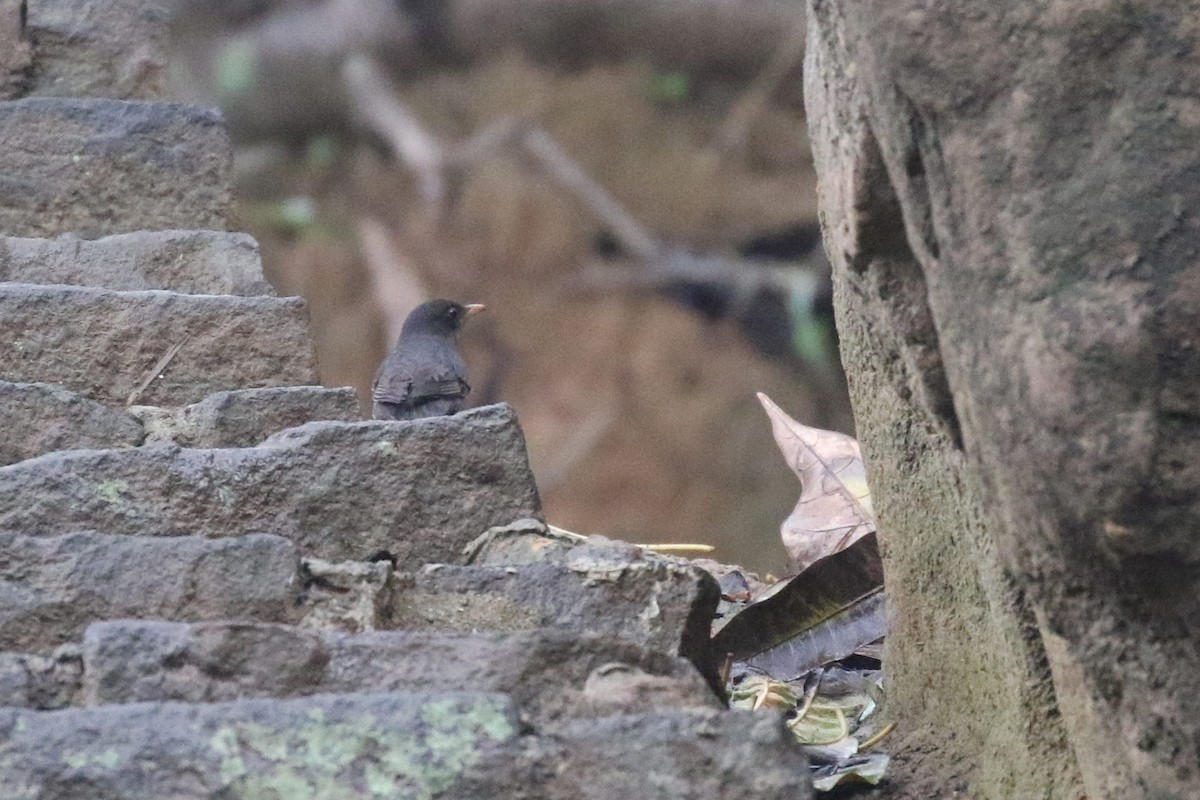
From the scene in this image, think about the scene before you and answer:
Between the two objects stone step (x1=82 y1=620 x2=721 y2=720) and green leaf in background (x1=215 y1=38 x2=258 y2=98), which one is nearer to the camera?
stone step (x1=82 y1=620 x2=721 y2=720)

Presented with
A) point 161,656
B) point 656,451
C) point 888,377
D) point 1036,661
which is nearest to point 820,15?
point 888,377

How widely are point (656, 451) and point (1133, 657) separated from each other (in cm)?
813

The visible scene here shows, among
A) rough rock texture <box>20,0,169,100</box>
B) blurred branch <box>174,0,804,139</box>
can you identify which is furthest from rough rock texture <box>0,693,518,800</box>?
blurred branch <box>174,0,804,139</box>

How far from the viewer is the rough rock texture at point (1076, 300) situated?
1576 millimetres

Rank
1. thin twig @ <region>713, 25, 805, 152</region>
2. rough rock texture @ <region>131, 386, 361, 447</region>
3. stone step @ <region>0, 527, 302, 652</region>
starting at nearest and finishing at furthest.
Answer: stone step @ <region>0, 527, 302, 652</region>, rough rock texture @ <region>131, 386, 361, 447</region>, thin twig @ <region>713, 25, 805, 152</region>

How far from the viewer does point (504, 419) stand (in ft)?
8.54

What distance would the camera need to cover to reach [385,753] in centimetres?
174

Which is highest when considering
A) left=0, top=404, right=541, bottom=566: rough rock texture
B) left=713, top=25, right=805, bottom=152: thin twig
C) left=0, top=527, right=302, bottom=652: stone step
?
left=713, top=25, right=805, bottom=152: thin twig

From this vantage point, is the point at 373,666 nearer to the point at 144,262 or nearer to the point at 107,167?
the point at 144,262

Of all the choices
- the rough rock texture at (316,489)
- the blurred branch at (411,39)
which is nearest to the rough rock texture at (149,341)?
the rough rock texture at (316,489)

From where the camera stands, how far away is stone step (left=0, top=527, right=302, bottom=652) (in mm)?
2158

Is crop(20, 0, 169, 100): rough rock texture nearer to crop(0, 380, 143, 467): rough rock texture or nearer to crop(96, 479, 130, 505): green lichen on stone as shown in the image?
crop(0, 380, 143, 467): rough rock texture

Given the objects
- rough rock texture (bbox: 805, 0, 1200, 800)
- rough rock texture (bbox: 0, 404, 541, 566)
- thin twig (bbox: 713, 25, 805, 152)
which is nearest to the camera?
rough rock texture (bbox: 805, 0, 1200, 800)

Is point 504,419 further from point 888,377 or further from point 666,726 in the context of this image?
point 666,726
